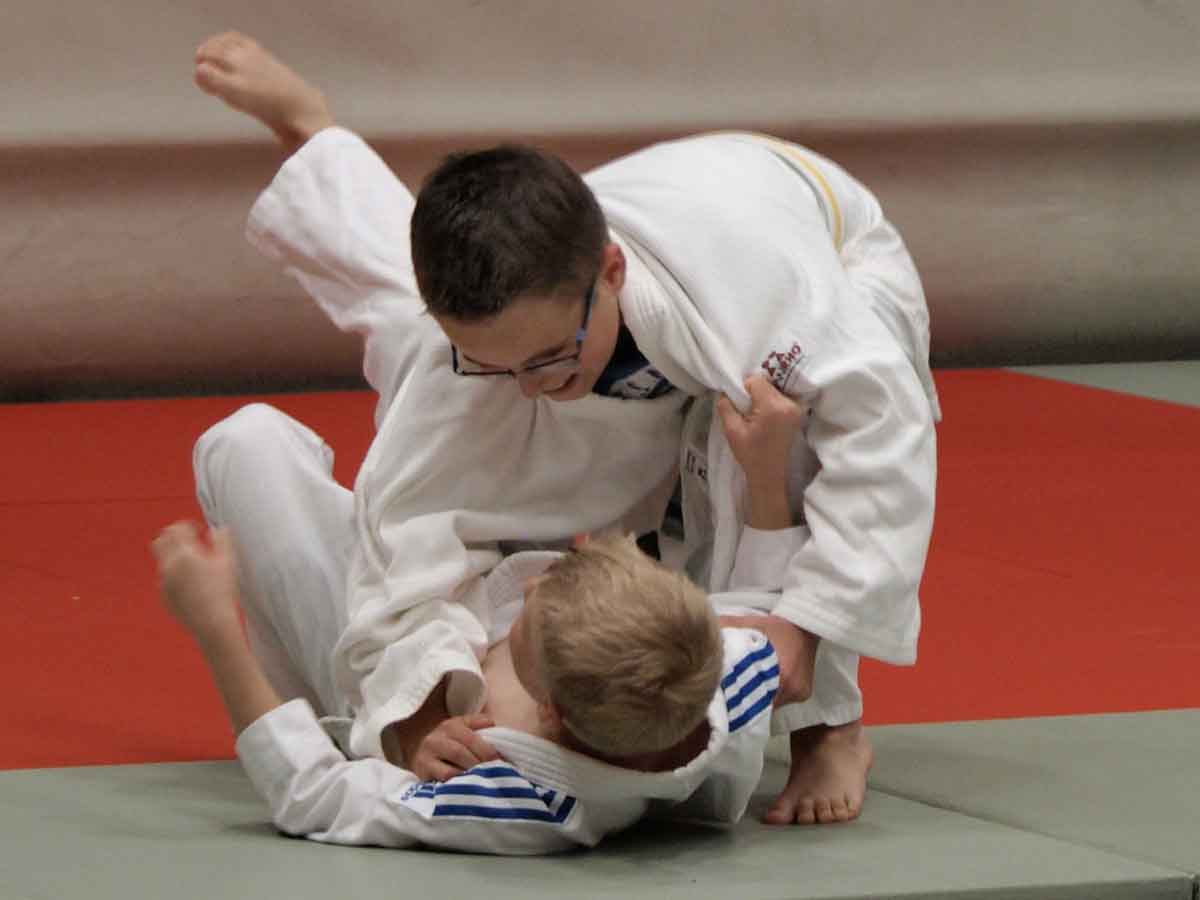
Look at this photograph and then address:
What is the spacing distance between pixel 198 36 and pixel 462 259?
4.29 meters

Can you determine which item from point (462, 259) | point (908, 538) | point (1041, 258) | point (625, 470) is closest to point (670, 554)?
point (625, 470)

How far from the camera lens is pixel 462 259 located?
2.40 m

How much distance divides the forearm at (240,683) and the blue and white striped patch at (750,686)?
520 mm

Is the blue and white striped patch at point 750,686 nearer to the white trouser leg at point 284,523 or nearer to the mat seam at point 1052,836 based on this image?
the mat seam at point 1052,836

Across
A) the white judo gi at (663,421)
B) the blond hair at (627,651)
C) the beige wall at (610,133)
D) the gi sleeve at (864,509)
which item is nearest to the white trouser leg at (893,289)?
the white judo gi at (663,421)

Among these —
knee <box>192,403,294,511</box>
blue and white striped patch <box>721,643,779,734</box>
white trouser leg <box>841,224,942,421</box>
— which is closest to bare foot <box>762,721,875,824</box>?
blue and white striped patch <box>721,643,779,734</box>

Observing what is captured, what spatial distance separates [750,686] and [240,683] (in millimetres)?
573

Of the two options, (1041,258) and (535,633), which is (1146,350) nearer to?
(1041,258)

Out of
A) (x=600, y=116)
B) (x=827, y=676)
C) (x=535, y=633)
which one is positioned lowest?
(x=600, y=116)

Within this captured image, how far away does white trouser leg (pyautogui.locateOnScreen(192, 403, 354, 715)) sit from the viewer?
285cm

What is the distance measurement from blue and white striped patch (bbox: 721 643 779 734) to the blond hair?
0.10 meters

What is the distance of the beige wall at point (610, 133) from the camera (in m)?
6.37

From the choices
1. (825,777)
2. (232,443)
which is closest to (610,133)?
(232,443)

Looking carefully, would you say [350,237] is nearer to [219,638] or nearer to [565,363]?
[565,363]
